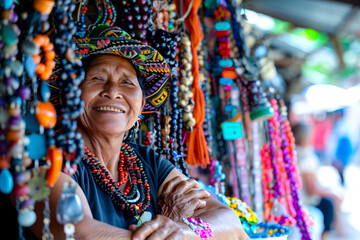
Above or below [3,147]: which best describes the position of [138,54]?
above

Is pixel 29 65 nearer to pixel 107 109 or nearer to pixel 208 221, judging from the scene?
pixel 107 109

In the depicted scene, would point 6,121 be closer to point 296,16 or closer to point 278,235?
point 278,235

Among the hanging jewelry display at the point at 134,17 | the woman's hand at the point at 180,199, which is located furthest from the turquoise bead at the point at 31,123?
the hanging jewelry display at the point at 134,17

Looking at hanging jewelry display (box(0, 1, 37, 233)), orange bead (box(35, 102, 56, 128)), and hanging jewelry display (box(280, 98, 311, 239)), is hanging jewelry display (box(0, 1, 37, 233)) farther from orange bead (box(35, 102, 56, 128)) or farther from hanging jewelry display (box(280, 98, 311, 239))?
hanging jewelry display (box(280, 98, 311, 239))

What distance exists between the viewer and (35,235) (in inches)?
60.5

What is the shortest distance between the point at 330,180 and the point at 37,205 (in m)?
5.05

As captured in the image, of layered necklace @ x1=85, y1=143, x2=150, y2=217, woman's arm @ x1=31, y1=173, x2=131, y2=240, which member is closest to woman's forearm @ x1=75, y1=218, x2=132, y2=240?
woman's arm @ x1=31, y1=173, x2=131, y2=240

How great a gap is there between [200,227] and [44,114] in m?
0.83

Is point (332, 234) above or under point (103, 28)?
under

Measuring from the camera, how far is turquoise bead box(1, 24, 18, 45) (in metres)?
1.01

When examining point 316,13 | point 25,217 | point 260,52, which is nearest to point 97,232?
point 25,217

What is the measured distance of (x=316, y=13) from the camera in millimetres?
7137

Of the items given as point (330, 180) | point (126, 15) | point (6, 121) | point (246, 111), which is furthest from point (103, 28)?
point (330, 180)

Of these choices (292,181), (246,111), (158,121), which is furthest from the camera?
(246,111)
